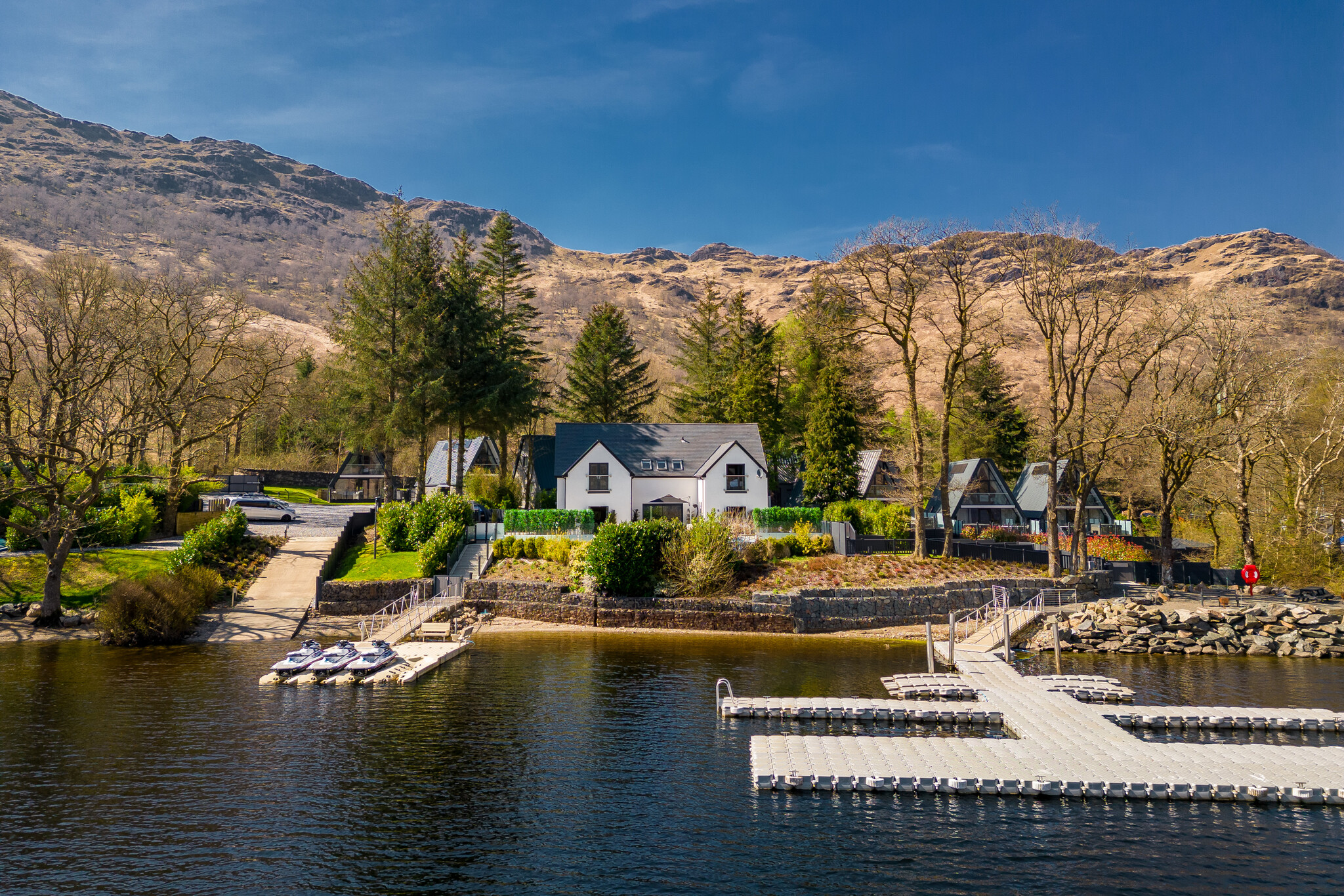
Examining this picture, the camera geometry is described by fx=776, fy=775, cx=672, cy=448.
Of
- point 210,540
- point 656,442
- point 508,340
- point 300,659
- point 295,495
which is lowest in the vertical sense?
point 300,659

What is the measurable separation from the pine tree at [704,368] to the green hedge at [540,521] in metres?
26.3

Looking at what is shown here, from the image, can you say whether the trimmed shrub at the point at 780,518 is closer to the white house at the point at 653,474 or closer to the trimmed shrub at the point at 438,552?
the white house at the point at 653,474

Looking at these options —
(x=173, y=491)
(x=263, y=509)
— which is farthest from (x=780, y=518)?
(x=173, y=491)

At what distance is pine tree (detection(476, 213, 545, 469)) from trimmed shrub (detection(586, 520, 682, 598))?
18203 millimetres

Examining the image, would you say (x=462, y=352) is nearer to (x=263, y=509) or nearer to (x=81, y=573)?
(x=263, y=509)

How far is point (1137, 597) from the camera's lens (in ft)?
131

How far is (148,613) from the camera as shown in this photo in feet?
105

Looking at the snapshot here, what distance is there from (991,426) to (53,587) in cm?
7456

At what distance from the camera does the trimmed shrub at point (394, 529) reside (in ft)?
139

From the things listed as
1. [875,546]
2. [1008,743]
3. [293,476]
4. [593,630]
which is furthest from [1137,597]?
[293,476]

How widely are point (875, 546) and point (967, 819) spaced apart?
29.5 meters

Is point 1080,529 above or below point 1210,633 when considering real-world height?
above

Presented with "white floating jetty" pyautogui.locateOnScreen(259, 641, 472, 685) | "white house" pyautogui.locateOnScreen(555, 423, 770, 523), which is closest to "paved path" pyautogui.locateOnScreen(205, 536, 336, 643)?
"white floating jetty" pyautogui.locateOnScreen(259, 641, 472, 685)

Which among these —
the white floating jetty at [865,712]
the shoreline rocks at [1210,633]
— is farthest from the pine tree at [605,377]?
the white floating jetty at [865,712]
